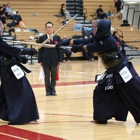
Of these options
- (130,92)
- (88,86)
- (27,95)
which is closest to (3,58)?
(27,95)

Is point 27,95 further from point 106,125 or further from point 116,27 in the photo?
point 116,27

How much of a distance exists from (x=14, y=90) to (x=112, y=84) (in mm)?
1930

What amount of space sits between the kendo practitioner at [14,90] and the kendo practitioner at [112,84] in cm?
127

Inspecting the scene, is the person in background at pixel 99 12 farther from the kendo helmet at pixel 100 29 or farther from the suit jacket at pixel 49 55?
the kendo helmet at pixel 100 29

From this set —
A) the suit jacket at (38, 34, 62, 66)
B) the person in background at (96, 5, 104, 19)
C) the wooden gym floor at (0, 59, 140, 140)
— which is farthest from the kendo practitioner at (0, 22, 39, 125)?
the person in background at (96, 5, 104, 19)

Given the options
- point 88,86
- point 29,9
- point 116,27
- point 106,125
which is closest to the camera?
point 106,125

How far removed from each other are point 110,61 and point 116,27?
2477 cm

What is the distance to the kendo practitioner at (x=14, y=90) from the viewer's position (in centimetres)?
819

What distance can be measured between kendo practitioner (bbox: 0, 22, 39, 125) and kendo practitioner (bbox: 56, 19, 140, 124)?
127 cm

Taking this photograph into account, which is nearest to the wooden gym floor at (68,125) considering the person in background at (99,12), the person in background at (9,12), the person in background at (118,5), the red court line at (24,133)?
the red court line at (24,133)

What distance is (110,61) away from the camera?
27.3ft

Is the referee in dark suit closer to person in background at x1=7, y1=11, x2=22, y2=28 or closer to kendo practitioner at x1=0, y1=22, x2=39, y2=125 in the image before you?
kendo practitioner at x1=0, y1=22, x2=39, y2=125

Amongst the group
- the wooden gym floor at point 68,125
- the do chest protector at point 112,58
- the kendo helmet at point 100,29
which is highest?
the kendo helmet at point 100,29

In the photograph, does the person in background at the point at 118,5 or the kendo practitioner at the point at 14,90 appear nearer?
the kendo practitioner at the point at 14,90
